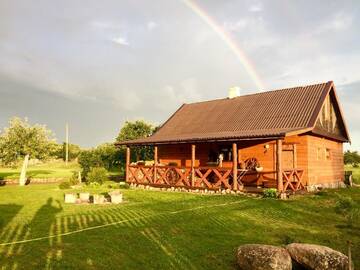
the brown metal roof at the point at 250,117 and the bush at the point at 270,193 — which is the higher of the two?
the brown metal roof at the point at 250,117

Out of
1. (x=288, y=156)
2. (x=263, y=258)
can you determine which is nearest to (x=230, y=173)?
(x=288, y=156)

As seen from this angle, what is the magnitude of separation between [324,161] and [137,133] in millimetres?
17770

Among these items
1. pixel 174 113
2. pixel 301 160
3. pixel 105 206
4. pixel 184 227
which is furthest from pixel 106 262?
pixel 174 113

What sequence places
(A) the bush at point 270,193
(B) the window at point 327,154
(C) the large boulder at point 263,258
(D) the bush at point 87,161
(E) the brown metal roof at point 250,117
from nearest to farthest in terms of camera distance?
(C) the large boulder at point 263,258 → (A) the bush at point 270,193 → (E) the brown metal roof at point 250,117 → (B) the window at point 327,154 → (D) the bush at point 87,161

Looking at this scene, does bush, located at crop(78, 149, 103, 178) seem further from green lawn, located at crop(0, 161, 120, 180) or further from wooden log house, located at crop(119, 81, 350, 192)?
green lawn, located at crop(0, 161, 120, 180)

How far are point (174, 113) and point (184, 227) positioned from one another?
58.7ft

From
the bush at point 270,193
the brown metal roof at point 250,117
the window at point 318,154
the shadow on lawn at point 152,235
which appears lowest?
the shadow on lawn at point 152,235

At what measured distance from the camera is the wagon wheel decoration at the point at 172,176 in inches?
773

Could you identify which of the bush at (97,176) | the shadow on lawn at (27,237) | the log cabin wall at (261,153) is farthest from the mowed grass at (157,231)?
the bush at (97,176)

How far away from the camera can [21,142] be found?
23875 mm

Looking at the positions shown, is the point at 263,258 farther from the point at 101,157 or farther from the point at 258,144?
the point at 101,157

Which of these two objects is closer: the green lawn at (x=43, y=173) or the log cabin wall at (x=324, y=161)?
the log cabin wall at (x=324, y=161)

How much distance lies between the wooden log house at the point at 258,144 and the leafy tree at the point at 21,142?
292 inches

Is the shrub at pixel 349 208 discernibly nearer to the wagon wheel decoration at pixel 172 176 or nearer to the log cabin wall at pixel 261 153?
the log cabin wall at pixel 261 153
